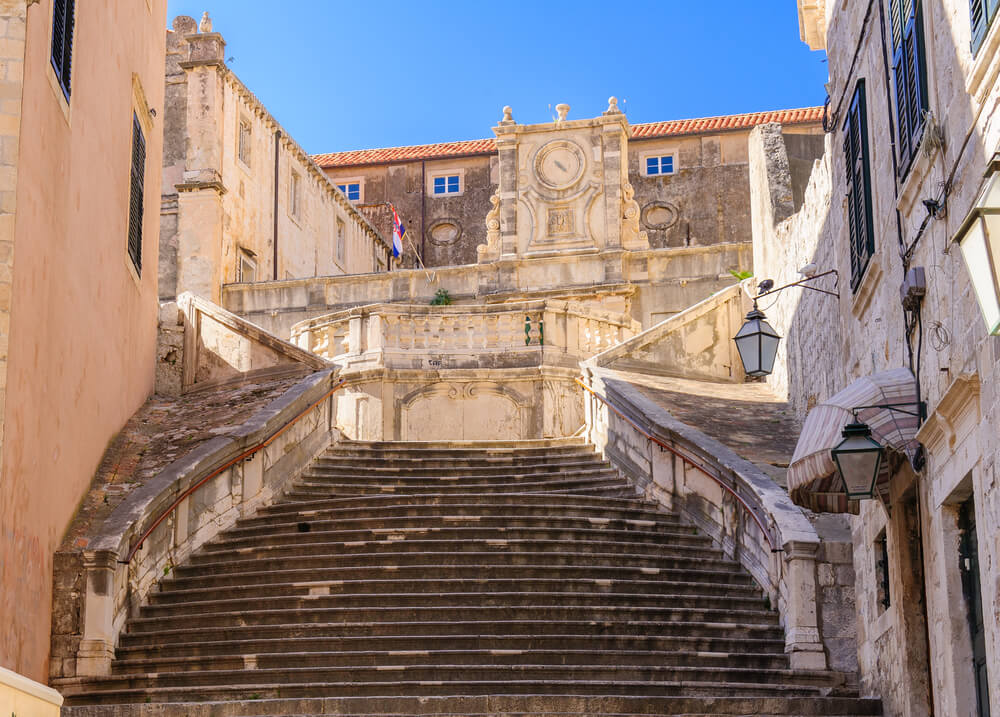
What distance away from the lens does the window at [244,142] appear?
3538 cm

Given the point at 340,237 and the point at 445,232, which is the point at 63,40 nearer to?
the point at 340,237

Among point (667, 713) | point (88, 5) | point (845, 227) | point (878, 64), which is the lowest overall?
point (667, 713)

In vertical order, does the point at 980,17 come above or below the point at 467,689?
above

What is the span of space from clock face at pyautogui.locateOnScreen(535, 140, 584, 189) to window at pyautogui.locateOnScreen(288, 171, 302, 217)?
788 cm

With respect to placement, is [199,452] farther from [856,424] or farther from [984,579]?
[984,579]

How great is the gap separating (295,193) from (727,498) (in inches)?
1029

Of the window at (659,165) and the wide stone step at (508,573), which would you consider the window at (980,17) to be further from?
the window at (659,165)

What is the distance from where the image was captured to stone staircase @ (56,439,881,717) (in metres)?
11.2

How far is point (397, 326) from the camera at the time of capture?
905 inches

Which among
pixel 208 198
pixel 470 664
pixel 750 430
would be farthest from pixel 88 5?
pixel 208 198

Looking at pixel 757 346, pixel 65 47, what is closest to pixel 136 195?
pixel 65 47

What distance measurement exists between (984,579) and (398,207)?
42957 mm

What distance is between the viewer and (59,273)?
43.6ft

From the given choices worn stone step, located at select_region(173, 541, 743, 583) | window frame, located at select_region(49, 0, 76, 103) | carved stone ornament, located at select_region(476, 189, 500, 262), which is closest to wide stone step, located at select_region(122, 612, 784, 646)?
worn stone step, located at select_region(173, 541, 743, 583)
